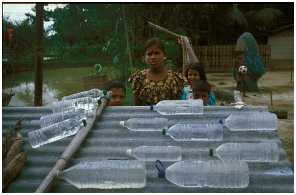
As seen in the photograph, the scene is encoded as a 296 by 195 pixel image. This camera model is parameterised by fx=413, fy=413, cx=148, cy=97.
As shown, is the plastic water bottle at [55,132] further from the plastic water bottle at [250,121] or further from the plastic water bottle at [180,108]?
the plastic water bottle at [250,121]

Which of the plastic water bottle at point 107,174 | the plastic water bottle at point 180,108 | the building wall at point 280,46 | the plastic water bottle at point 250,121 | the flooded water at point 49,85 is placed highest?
the building wall at point 280,46

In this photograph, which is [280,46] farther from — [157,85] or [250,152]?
[250,152]

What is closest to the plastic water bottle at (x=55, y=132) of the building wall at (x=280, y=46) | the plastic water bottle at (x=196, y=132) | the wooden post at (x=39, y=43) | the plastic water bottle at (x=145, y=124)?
the plastic water bottle at (x=145, y=124)

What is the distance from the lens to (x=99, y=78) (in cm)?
686

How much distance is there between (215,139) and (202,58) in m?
16.6

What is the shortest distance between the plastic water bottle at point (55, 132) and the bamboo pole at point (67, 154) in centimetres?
5

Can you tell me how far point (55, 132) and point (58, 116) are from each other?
5.1 inches

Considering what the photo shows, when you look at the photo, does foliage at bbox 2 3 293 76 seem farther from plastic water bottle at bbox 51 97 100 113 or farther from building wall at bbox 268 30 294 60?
building wall at bbox 268 30 294 60

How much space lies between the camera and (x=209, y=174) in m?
1.69

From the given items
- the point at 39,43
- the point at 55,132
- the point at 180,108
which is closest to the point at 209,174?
the point at 180,108

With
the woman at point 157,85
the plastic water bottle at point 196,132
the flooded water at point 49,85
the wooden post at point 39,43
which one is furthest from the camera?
the flooded water at point 49,85

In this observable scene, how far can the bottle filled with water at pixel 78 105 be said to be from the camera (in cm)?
214

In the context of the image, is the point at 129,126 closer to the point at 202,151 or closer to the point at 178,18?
the point at 202,151

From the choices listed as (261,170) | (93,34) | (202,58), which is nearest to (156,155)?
(261,170)
